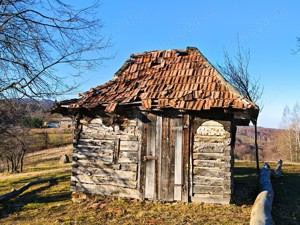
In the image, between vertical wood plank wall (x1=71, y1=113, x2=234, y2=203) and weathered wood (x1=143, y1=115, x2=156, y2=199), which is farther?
weathered wood (x1=143, y1=115, x2=156, y2=199)

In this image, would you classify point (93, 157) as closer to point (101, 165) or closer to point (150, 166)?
point (101, 165)

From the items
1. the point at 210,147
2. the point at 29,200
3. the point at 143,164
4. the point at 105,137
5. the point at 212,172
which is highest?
the point at 105,137

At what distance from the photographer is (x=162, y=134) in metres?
8.22

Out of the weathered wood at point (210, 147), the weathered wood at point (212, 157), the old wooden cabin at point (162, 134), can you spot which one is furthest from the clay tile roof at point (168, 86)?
the weathered wood at point (212, 157)

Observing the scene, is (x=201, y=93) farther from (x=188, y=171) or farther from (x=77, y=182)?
(x=77, y=182)

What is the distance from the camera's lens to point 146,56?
10430 millimetres

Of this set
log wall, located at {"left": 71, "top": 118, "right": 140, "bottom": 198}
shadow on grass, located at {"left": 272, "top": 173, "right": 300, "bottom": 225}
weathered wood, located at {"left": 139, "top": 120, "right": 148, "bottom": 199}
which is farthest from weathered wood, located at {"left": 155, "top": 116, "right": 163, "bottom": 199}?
shadow on grass, located at {"left": 272, "top": 173, "right": 300, "bottom": 225}

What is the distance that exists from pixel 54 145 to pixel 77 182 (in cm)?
3550

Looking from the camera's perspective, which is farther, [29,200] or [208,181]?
[29,200]

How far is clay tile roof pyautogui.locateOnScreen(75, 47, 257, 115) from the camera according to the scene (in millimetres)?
7632

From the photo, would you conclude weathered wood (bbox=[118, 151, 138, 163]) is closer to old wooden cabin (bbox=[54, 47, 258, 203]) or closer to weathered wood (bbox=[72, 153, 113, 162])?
old wooden cabin (bbox=[54, 47, 258, 203])

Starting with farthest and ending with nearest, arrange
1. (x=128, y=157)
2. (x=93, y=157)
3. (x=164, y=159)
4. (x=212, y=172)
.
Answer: (x=93, y=157) → (x=128, y=157) → (x=164, y=159) → (x=212, y=172)

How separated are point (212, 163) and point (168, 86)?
2.81 metres

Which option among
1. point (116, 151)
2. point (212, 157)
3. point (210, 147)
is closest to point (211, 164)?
point (212, 157)
